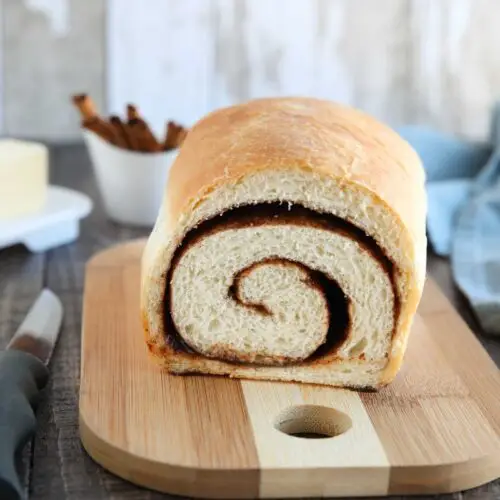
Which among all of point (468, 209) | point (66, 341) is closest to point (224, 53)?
point (468, 209)

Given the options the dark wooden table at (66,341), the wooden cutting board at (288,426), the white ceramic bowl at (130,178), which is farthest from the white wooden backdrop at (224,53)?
the wooden cutting board at (288,426)

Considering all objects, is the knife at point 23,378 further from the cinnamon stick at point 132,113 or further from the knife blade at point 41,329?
the cinnamon stick at point 132,113

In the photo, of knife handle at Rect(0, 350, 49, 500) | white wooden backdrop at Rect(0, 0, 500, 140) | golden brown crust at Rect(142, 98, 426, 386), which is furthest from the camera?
white wooden backdrop at Rect(0, 0, 500, 140)

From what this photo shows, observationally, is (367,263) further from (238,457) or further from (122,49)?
(122,49)

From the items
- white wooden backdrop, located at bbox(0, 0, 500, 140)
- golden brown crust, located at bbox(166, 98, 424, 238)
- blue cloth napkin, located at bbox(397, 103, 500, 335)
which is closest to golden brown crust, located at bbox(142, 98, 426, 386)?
golden brown crust, located at bbox(166, 98, 424, 238)

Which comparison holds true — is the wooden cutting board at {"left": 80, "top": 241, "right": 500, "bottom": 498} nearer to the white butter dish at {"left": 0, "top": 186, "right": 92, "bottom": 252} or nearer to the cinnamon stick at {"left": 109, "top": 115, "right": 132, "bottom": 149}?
the white butter dish at {"left": 0, "top": 186, "right": 92, "bottom": 252}

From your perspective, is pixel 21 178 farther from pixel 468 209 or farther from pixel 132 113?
pixel 468 209

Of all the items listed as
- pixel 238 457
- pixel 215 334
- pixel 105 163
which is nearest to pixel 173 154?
pixel 105 163
